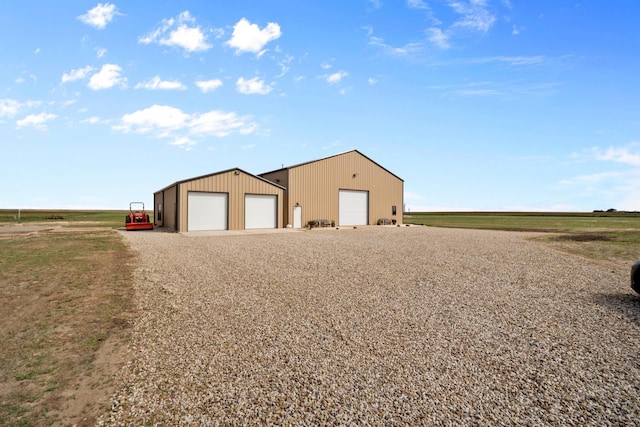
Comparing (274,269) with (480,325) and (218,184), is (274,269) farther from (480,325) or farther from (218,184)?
(218,184)

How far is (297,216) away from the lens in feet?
95.7

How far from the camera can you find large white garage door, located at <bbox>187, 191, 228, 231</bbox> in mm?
24922

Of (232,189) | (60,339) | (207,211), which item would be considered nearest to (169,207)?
(207,211)

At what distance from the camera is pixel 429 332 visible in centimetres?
560

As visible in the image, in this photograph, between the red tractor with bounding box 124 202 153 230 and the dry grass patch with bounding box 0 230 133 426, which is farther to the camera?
the red tractor with bounding box 124 202 153 230

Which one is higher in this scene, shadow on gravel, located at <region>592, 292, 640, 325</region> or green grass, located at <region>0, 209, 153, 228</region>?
green grass, located at <region>0, 209, 153, 228</region>

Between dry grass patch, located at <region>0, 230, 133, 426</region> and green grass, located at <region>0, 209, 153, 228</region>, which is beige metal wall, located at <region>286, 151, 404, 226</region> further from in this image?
dry grass patch, located at <region>0, 230, 133, 426</region>

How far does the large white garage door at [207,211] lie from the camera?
81.8 feet

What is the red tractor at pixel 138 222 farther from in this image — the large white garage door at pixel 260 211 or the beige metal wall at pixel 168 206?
the large white garage door at pixel 260 211

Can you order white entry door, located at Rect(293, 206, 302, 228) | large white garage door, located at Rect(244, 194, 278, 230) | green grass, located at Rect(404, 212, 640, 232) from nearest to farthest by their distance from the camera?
large white garage door, located at Rect(244, 194, 278, 230) < white entry door, located at Rect(293, 206, 302, 228) < green grass, located at Rect(404, 212, 640, 232)

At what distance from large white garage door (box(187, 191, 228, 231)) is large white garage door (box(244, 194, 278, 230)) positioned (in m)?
1.81

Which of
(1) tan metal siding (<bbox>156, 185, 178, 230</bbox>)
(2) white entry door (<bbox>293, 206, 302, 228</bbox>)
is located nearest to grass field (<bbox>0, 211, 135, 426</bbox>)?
(1) tan metal siding (<bbox>156, 185, 178, 230</bbox>)

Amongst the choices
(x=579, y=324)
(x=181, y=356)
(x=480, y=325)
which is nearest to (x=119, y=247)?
(x=181, y=356)

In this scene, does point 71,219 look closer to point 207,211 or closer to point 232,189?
point 207,211
